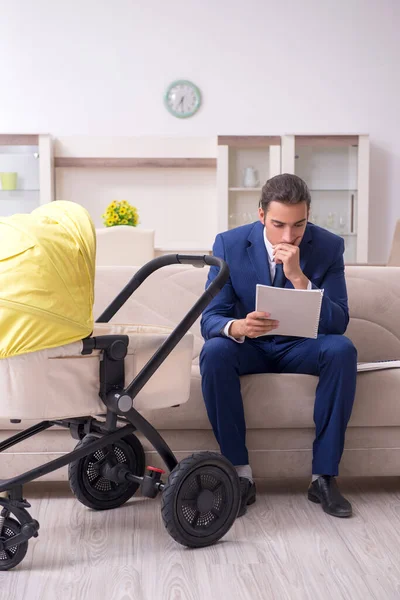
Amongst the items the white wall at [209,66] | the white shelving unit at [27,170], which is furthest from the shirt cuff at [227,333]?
the white wall at [209,66]

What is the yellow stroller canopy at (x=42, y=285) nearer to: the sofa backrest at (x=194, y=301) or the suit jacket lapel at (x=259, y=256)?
the suit jacket lapel at (x=259, y=256)

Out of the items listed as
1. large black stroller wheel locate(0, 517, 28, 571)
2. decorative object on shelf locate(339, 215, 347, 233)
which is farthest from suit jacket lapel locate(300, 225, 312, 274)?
decorative object on shelf locate(339, 215, 347, 233)

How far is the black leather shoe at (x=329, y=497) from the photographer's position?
7.30 ft

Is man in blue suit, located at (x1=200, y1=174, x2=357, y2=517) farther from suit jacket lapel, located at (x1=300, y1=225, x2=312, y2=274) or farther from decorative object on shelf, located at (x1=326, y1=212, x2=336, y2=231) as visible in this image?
decorative object on shelf, located at (x1=326, y1=212, x2=336, y2=231)

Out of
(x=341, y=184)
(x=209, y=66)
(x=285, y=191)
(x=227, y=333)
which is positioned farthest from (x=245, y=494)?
(x=209, y=66)

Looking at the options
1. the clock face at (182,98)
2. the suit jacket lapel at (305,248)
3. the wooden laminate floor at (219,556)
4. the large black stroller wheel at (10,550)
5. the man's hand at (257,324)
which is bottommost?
the wooden laminate floor at (219,556)

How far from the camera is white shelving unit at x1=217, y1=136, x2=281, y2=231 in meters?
6.10

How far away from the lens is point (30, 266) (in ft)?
5.72

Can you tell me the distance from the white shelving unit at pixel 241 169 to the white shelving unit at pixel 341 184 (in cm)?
17

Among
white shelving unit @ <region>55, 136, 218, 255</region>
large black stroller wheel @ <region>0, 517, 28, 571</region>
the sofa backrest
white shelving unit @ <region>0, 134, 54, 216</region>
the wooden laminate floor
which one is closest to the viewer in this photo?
the wooden laminate floor

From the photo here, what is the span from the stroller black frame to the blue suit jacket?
436 mm

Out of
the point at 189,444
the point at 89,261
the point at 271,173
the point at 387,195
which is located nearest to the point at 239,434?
the point at 189,444

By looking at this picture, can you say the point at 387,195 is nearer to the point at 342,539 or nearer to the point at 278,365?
the point at 278,365

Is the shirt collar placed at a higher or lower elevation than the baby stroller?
higher
